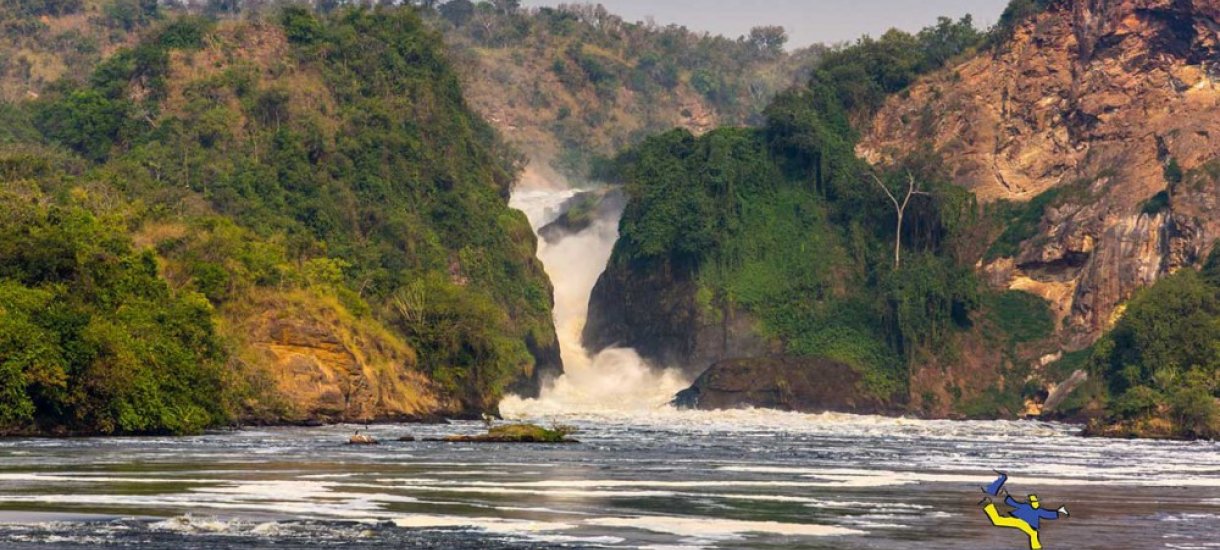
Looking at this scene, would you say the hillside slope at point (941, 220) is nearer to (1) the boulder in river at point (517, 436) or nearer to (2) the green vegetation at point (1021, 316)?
(2) the green vegetation at point (1021, 316)

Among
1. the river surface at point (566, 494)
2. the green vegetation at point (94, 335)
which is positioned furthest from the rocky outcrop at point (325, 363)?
the river surface at point (566, 494)

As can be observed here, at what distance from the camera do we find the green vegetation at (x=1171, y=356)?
336ft

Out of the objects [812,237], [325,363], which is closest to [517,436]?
[325,363]

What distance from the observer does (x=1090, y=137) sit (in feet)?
516

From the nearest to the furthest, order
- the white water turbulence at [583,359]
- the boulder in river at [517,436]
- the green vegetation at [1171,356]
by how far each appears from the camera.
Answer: the boulder in river at [517,436]
the green vegetation at [1171,356]
the white water turbulence at [583,359]

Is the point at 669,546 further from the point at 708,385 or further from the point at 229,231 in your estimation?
the point at 708,385

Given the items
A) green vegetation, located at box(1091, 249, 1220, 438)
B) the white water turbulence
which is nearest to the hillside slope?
the white water turbulence

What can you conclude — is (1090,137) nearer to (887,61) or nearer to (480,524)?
(887,61)

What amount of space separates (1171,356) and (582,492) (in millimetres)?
73774

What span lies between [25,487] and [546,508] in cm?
1203

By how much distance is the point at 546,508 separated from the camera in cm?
4450

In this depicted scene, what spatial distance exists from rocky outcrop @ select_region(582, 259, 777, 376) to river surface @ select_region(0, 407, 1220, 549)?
69915mm

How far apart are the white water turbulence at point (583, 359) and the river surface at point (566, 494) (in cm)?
5300

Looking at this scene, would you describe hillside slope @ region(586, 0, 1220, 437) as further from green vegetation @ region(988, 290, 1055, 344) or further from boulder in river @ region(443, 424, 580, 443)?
boulder in river @ region(443, 424, 580, 443)
